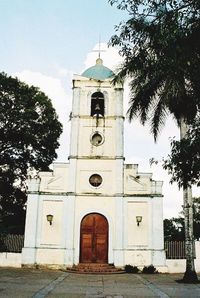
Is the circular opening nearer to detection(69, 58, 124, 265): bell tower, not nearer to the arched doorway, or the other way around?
detection(69, 58, 124, 265): bell tower

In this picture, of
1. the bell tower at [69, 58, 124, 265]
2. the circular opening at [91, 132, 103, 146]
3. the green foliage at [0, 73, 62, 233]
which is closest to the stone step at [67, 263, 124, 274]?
the bell tower at [69, 58, 124, 265]

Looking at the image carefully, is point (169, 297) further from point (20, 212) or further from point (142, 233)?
point (20, 212)

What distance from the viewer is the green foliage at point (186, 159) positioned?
28.3 ft

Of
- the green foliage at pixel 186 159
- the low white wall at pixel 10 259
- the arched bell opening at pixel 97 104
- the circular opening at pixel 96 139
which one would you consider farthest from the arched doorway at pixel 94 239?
the green foliage at pixel 186 159

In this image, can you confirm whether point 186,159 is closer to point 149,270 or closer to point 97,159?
point 149,270

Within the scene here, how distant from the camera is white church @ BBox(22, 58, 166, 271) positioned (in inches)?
840

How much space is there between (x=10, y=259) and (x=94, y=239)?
496 cm

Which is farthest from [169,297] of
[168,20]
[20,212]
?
[20,212]

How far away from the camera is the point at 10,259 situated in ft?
69.7

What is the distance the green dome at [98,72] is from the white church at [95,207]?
8.35 ft

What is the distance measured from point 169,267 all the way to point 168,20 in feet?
54.4

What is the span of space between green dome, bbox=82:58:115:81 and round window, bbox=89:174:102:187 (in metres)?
6.75

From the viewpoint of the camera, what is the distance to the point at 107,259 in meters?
21.3

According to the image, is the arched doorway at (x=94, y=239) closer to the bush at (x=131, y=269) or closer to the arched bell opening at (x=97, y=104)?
the bush at (x=131, y=269)
